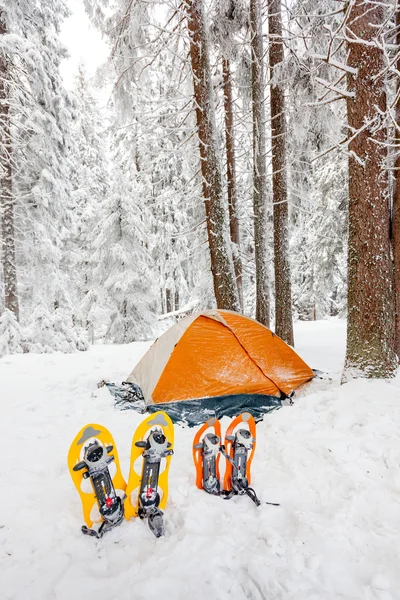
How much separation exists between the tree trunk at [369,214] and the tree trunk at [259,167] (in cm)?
318

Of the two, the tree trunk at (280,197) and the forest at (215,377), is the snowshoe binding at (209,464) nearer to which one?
the forest at (215,377)

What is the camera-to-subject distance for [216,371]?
14.7 feet

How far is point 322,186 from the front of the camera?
13719 mm

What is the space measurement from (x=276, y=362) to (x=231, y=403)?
974 millimetres

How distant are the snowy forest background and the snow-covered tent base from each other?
1144 mm

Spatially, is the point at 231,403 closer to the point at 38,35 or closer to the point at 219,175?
the point at 219,175

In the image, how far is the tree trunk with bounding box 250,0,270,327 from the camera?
269 inches

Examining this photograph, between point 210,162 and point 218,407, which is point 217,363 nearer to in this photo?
point 218,407

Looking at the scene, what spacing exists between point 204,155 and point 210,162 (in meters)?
0.21

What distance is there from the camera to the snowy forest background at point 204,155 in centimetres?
395

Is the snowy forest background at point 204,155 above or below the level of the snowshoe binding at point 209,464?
above

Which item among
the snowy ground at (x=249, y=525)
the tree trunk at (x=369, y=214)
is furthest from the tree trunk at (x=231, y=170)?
the snowy ground at (x=249, y=525)

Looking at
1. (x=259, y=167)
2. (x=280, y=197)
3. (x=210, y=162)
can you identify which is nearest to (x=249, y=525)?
(x=210, y=162)

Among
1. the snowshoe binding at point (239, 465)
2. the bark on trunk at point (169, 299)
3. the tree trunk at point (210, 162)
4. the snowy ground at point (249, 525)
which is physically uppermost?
the tree trunk at point (210, 162)
